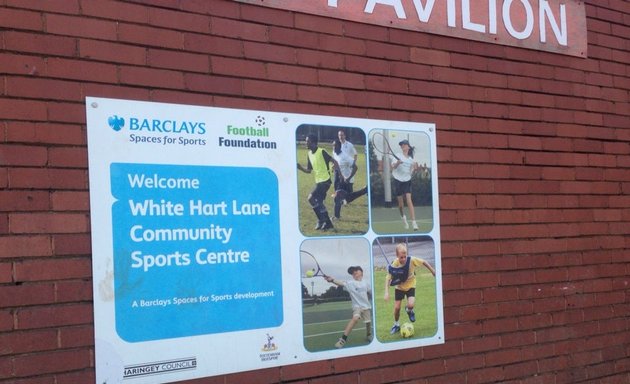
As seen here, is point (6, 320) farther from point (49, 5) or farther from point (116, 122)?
point (49, 5)

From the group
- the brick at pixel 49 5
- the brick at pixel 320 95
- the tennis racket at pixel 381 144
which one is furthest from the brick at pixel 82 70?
the tennis racket at pixel 381 144

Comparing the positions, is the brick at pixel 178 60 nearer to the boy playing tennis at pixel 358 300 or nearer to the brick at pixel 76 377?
the boy playing tennis at pixel 358 300

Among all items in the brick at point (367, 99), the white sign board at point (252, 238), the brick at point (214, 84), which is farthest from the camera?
the brick at point (367, 99)

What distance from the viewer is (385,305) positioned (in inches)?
152

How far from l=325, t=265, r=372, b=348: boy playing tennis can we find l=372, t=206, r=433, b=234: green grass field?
0.94 feet

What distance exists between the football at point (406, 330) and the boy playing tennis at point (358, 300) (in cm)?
23

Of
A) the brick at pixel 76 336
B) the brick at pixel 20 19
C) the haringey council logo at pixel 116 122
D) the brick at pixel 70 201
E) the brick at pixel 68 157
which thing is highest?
the brick at pixel 20 19

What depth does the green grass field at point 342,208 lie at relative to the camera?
362 centimetres

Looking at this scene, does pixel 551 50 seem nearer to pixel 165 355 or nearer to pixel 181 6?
pixel 181 6

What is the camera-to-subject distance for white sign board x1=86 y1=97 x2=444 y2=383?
10.1 ft

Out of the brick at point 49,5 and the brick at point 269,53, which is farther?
the brick at point 269,53

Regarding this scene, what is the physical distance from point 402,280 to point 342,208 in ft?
1.90

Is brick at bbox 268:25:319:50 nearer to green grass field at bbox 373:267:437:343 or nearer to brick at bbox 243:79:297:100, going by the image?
brick at bbox 243:79:297:100

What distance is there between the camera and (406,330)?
3939 millimetres
